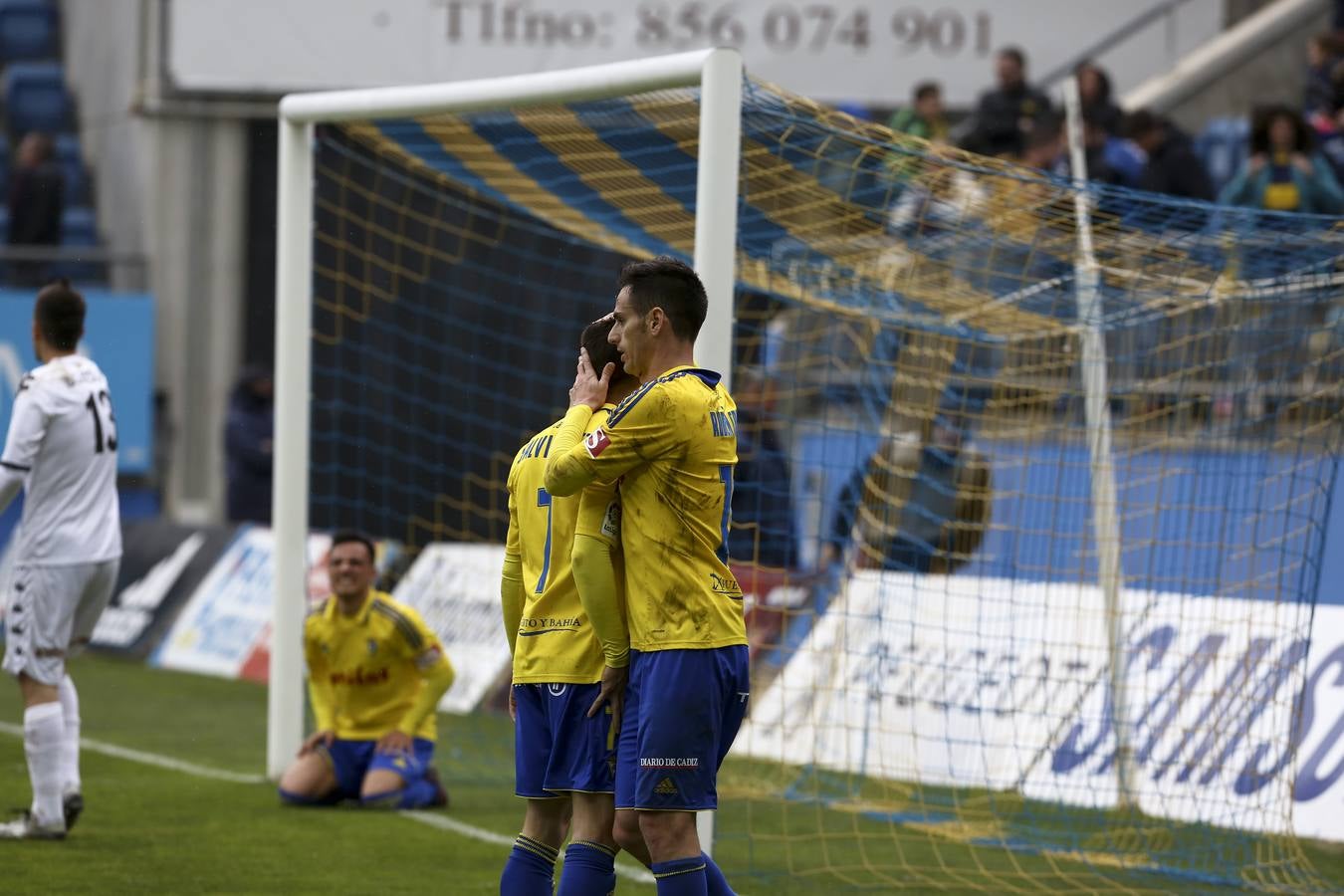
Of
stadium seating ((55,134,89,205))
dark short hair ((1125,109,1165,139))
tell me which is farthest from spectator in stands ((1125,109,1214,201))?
stadium seating ((55,134,89,205))

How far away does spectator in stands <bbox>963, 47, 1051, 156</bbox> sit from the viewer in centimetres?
1404

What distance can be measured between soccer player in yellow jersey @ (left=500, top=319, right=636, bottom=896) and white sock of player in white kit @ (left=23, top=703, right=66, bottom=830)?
8.72ft

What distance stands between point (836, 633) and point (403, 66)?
30.1ft

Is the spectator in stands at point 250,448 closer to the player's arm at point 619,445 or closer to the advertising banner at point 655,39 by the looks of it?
the advertising banner at point 655,39

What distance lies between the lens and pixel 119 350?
54.7 feet

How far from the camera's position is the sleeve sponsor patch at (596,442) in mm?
4723

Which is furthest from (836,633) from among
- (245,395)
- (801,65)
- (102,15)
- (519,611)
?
(102,15)

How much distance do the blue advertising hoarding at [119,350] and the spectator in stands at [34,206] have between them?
0.45 meters

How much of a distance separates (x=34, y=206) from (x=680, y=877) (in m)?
14.0

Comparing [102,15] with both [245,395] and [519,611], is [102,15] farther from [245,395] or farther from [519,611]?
[519,611]

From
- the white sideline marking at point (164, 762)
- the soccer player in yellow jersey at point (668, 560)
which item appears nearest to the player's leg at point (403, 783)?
the white sideline marking at point (164, 762)

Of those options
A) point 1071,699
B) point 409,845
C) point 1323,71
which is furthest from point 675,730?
point 1323,71

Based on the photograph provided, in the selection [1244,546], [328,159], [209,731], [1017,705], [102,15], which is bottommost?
[209,731]

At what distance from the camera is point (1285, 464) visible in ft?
29.7
